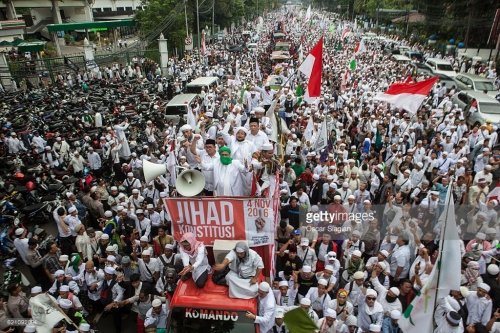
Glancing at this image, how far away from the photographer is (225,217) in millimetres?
4871

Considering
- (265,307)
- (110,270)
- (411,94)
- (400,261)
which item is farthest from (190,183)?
(411,94)

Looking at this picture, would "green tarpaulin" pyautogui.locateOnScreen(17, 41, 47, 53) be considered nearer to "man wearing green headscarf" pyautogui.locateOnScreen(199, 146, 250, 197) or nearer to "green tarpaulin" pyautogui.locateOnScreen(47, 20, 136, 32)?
"green tarpaulin" pyautogui.locateOnScreen(47, 20, 136, 32)

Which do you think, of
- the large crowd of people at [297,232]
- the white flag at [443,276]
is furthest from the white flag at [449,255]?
the large crowd of people at [297,232]

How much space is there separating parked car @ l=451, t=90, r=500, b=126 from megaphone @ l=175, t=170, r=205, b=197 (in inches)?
453

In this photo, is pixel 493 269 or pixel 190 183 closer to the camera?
pixel 190 183

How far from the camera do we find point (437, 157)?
31.6 ft

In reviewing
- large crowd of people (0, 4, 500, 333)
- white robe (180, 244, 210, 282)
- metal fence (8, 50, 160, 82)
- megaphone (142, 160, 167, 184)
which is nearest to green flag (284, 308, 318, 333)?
large crowd of people (0, 4, 500, 333)

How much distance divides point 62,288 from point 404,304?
4950 millimetres

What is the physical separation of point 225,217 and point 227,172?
3.11 feet

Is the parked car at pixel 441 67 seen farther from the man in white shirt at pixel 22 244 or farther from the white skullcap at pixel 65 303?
the white skullcap at pixel 65 303

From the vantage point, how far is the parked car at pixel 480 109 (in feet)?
43.3

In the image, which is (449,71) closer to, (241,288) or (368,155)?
(368,155)

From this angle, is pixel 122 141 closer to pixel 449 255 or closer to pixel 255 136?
pixel 255 136

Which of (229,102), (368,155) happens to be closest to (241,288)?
(368,155)
